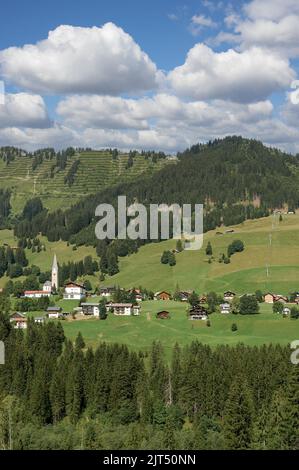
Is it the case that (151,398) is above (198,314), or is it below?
below

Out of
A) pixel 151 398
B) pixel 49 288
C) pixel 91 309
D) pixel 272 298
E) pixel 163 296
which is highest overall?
pixel 272 298

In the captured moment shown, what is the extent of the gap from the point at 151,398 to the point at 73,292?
95.5 metres

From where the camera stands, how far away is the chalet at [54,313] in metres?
138

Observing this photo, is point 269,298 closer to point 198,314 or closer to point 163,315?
point 198,314

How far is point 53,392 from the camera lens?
260 feet

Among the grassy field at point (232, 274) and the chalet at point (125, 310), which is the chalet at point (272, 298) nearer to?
the grassy field at point (232, 274)

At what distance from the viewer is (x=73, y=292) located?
559 ft

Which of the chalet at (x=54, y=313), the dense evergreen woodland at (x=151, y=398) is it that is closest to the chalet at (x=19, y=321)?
the chalet at (x=54, y=313)

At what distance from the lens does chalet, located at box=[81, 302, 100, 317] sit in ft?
464

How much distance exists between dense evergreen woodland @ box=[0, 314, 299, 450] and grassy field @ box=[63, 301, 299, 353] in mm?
16107

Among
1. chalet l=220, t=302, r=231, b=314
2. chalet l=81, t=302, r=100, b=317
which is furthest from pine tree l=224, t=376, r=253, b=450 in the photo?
chalet l=81, t=302, r=100, b=317

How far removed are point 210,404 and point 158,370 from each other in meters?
10.6

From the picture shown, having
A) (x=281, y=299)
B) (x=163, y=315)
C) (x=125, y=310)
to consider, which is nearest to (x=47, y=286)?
(x=125, y=310)
